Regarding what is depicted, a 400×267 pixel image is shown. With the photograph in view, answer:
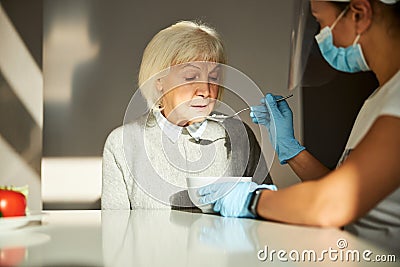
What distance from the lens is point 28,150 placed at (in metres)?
3.11

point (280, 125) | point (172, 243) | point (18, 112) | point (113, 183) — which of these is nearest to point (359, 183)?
point (172, 243)

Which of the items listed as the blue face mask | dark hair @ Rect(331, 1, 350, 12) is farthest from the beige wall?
dark hair @ Rect(331, 1, 350, 12)

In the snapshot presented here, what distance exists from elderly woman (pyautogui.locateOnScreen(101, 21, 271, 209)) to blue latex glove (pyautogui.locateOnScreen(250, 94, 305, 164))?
11.6 inches

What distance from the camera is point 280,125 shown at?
1640 millimetres

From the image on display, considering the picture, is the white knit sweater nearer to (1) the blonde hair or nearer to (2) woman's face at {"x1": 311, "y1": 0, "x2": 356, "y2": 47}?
(1) the blonde hair

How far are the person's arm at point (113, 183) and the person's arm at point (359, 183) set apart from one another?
1.01m

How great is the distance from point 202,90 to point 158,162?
11.7 inches

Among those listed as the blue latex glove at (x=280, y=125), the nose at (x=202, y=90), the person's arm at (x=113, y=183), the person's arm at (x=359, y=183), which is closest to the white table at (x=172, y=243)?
the person's arm at (x=359, y=183)

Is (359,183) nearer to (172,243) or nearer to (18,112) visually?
(172,243)

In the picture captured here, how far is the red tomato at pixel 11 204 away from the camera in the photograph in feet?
3.47

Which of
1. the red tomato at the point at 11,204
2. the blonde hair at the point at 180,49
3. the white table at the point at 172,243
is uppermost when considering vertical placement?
the blonde hair at the point at 180,49

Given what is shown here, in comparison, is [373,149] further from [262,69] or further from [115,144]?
[262,69]

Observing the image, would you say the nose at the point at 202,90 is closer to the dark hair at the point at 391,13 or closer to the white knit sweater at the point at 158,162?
the white knit sweater at the point at 158,162

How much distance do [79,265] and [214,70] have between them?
4.86 ft
